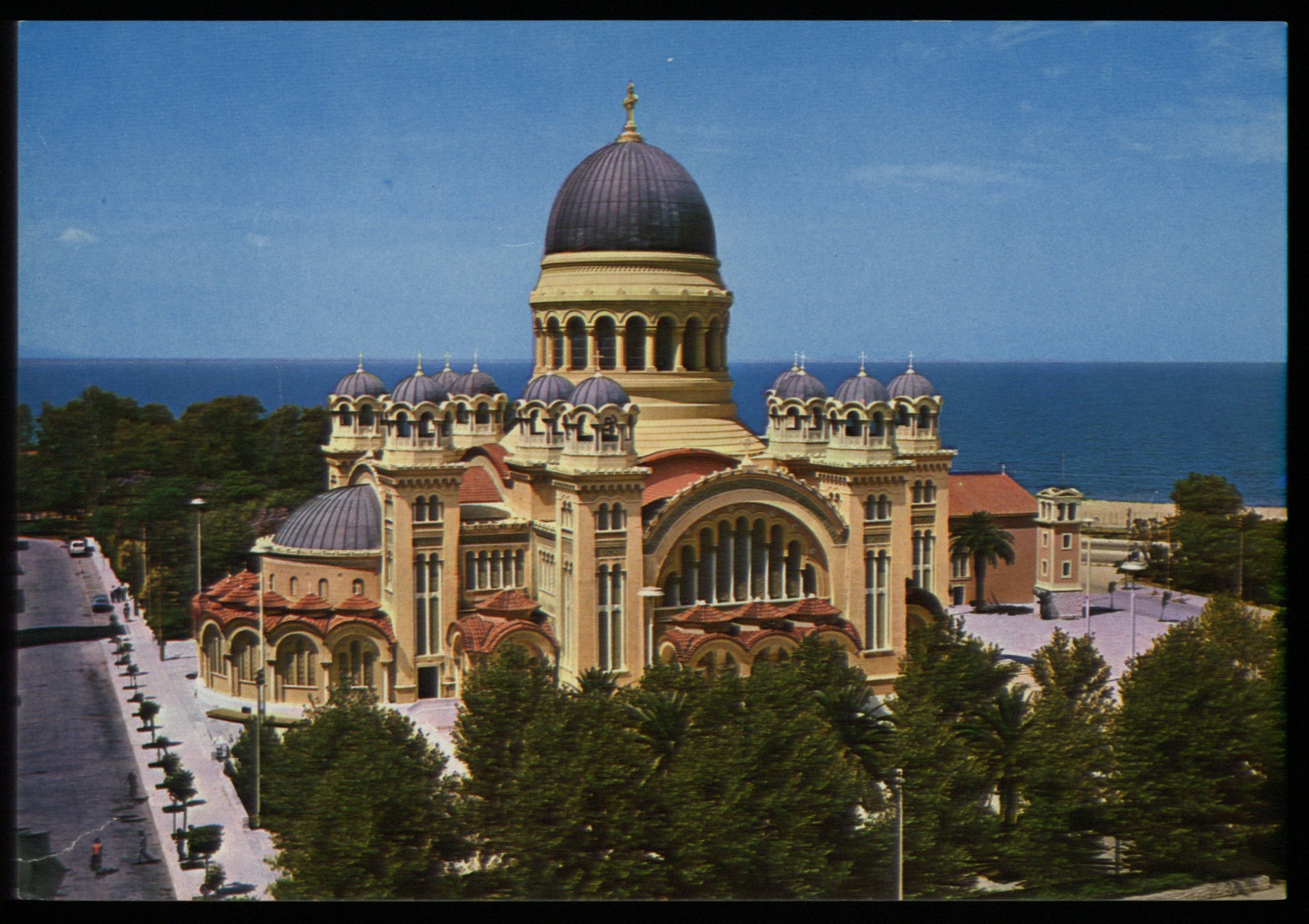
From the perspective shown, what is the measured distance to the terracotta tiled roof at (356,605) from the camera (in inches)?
1656

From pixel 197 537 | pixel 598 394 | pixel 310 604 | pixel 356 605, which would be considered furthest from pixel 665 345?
pixel 197 537

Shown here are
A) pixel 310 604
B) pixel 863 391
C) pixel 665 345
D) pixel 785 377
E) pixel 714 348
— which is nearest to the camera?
pixel 310 604

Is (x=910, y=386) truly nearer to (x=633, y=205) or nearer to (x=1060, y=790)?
(x=633, y=205)

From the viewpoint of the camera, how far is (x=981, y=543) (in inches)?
2175

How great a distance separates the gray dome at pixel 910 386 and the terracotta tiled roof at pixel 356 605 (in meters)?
21.9

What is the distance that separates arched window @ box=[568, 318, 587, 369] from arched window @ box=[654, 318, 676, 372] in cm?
263

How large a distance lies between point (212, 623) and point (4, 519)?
14353 millimetres

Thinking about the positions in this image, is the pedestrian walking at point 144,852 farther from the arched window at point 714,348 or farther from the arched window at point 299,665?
the arched window at point 714,348

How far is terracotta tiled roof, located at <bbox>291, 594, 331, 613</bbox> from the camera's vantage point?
4184 cm

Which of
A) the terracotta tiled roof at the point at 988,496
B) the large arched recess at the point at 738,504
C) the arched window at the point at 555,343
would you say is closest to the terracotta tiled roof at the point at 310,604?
the large arched recess at the point at 738,504

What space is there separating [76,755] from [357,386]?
67.4ft

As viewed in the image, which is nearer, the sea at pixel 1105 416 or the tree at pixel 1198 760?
the tree at pixel 1198 760

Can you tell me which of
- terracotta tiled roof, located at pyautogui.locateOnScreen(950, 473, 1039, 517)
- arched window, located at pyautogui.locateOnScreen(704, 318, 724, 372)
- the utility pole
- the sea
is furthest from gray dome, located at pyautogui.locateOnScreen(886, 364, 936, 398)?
the utility pole

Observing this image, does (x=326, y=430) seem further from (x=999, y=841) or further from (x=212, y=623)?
(x=999, y=841)
